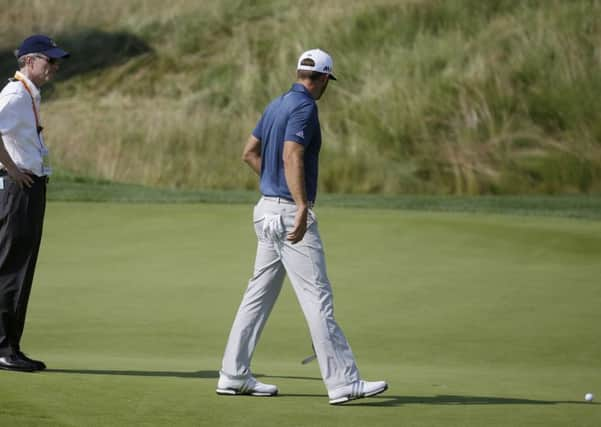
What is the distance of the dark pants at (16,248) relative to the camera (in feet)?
21.8

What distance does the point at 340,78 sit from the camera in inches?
959

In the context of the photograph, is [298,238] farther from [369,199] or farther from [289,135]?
[369,199]

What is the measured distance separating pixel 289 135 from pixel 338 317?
3.29 metres

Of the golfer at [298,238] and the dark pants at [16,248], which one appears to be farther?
the dark pants at [16,248]

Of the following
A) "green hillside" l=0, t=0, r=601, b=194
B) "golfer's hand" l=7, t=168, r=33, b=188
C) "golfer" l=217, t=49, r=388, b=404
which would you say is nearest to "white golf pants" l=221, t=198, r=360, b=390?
"golfer" l=217, t=49, r=388, b=404

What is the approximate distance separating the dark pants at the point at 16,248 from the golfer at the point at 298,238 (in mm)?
1184

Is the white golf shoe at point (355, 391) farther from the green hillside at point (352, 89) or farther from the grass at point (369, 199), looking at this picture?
the green hillside at point (352, 89)

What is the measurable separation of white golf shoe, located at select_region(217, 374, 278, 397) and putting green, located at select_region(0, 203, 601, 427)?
10cm

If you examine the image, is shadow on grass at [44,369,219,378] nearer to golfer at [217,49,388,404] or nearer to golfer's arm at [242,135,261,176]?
golfer at [217,49,388,404]

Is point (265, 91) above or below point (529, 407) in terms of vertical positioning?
above

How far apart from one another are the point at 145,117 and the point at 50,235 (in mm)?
11103

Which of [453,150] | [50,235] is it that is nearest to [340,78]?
[453,150]

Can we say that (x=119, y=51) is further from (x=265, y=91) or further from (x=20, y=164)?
(x=20, y=164)

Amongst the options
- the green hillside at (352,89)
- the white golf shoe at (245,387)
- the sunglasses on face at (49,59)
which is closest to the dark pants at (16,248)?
the sunglasses on face at (49,59)
